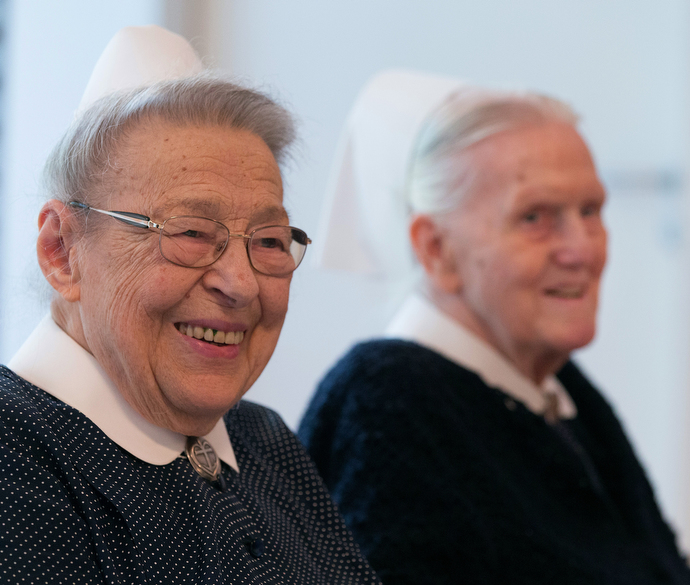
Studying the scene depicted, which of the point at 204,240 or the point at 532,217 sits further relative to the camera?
the point at 532,217

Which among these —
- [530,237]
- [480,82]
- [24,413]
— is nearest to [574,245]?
[530,237]

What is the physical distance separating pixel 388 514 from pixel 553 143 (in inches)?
33.3

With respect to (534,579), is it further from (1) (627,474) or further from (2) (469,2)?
(2) (469,2)

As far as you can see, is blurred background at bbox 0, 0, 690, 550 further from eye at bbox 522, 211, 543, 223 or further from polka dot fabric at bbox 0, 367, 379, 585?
polka dot fabric at bbox 0, 367, 379, 585

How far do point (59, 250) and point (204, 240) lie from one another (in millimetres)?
185

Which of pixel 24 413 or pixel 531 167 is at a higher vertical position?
pixel 531 167

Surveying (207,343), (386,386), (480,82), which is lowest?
(386,386)

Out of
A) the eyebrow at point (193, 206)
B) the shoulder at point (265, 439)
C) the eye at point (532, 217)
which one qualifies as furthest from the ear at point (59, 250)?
the eye at point (532, 217)

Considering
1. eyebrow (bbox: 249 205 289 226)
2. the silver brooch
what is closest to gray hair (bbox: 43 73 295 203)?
eyebrow (bbox: 249 205 289 226)

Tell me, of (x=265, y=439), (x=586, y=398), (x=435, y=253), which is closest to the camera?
(x=265, y=439)

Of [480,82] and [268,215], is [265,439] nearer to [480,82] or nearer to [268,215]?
[268,215]

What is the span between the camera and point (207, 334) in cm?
98

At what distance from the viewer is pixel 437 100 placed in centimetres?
177

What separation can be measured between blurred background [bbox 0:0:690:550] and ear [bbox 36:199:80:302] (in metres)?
0.72
